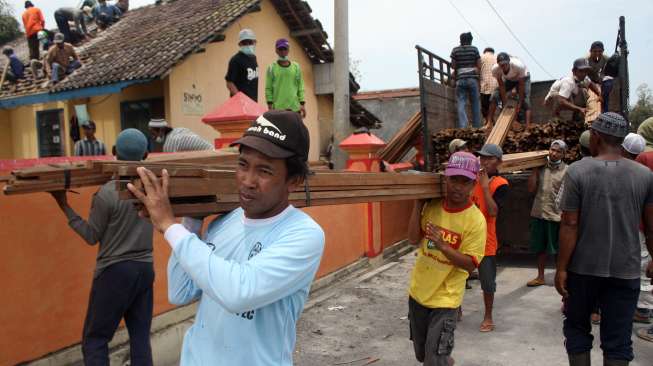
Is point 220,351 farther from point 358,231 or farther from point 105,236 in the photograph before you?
point 358,231

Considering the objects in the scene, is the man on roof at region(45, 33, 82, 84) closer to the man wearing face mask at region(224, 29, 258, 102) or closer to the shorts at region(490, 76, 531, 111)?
the man wearing face mask at region(224, 29, 258, 102)

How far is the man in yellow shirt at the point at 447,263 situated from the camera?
328 cm

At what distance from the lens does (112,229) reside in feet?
10.2

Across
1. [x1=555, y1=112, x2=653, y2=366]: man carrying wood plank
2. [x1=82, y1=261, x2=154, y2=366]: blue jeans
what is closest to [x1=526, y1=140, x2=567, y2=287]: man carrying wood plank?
[x1=555, y1=112, x2=653, y2=366]: man carrying wood plank

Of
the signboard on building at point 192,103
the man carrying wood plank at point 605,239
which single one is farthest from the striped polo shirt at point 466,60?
the man carrying wood plank at point 605,239

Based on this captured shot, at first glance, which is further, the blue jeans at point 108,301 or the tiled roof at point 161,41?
the tiled roof at point 161,41

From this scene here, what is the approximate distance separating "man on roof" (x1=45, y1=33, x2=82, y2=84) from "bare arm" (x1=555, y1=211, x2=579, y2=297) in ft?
35.6

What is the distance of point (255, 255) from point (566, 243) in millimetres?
2520

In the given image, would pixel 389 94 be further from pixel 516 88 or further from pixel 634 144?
pixel 634 144

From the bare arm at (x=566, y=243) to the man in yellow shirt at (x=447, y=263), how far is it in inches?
20.2

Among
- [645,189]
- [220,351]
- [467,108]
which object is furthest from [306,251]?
[467,108]

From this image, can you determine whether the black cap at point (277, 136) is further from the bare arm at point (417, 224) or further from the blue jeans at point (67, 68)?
the blue jeans at point (67, 68)

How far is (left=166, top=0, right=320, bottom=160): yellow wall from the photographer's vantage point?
1034 centimetres

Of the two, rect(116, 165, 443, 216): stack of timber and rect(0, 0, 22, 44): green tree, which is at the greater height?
rect(0, 0, 22, 44): green tree
